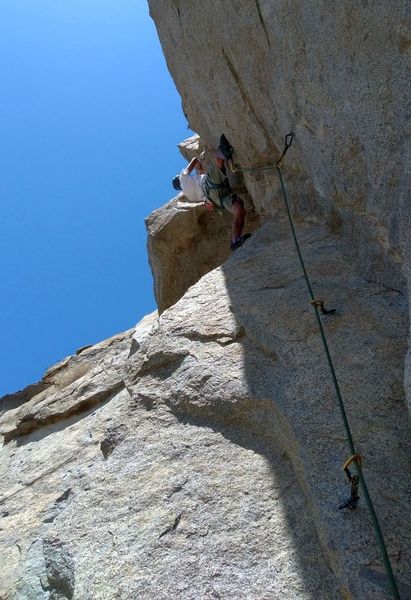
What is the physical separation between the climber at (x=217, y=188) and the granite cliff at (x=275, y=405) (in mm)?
1310

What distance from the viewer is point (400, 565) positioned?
2.34m

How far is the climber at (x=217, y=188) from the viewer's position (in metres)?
7.30

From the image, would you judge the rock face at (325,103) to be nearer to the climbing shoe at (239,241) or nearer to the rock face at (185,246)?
the climbing shoe at (239,241)

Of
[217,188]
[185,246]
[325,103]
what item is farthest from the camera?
[185,246]

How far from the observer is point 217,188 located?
7.69 m

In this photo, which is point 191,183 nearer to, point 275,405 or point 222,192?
point 222,192

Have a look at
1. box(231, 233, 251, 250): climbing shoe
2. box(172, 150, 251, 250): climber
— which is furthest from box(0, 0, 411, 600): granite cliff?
box(172, 150, 251, 250): climber

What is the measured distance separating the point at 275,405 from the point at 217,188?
15.3 feet

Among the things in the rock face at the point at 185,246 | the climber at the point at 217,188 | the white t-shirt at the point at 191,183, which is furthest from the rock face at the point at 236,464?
the rock face at the point at 185,246

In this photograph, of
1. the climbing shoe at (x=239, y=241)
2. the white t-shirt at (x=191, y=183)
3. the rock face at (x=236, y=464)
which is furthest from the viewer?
the white t-shirt at (x=191, y=183)

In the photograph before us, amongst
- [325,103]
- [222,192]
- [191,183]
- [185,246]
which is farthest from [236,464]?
[185,246]

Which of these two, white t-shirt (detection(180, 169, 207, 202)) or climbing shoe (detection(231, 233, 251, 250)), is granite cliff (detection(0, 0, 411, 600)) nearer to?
climbing shoe (detection(231, 233, 251, 250))

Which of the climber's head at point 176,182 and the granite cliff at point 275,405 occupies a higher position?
the climber's head at point 176,182

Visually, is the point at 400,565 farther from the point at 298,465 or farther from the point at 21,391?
the point at 21,391
